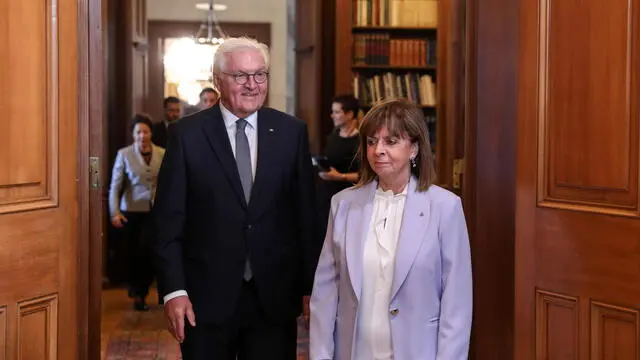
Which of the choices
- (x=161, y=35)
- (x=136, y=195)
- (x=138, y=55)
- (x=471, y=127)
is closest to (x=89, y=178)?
(x=471, y=127)

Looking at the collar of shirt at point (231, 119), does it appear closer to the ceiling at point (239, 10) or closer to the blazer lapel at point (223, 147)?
the blazer lapel at point (223, 147)

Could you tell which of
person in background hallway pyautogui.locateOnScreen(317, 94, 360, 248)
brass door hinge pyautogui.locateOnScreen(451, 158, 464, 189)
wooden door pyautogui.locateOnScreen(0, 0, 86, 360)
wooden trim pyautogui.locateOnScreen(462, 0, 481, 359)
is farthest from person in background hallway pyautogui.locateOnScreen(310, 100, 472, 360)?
person in background hallway pyautogui.locateOnScreen(317, 94, 360, 248)

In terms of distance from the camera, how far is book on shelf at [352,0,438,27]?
711cm

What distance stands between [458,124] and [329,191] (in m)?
2.51

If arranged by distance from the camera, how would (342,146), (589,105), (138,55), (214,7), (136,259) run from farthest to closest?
(214,7)
(138,55)
(136,259)
(342,146)
(589,105)

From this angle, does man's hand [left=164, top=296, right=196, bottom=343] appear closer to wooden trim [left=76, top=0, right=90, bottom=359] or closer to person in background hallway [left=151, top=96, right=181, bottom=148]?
wooden trim [left=76, top=0, right=90, bottom=359]

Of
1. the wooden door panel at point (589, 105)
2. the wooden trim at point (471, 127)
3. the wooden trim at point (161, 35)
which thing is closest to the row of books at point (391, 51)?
the wooden trim at point (161, 35)

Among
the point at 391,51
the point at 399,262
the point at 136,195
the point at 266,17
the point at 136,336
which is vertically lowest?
the point at 136,336

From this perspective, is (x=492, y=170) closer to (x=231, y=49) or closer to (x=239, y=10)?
(x=231, y=49)

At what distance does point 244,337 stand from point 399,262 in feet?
2.13

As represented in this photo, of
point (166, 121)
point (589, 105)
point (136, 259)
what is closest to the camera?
point (589, 105)

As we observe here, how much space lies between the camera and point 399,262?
234cm

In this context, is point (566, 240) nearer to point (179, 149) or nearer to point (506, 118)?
point (506, 118)

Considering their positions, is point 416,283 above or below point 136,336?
above
